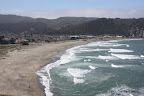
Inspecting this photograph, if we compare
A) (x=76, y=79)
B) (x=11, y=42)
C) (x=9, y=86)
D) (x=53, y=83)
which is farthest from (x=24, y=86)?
(x=11, y=42)

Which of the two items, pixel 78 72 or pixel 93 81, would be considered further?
pixel 78 72

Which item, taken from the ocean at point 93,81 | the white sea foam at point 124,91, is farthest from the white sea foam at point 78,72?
the white sea foam at point 124,91

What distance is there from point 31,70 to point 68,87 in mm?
12600

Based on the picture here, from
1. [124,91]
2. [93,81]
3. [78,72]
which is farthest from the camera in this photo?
[78,72]

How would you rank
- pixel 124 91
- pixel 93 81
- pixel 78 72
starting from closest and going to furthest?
1. pixel 124 91
2. pixel 93 81
3. pixel 78 72

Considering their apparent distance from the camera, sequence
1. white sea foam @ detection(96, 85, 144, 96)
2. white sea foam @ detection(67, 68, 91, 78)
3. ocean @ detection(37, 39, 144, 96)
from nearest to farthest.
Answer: white sea foam @ detection(96, 85, 144, 96) < ocean @ detection(37, 39, 144, 96) < white sea foam @ detection(67, 68, 91, 78)

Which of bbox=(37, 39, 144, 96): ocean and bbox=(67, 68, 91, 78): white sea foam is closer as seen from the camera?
bbox=(37, 39, 144, 96): ocean

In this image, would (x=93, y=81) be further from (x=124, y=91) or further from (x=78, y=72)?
(x=78, y=72)

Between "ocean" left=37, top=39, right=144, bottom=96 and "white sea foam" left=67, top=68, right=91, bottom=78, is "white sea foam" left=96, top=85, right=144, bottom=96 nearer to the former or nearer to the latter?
"ocean" left=37, top=39, right=144, bottom=96

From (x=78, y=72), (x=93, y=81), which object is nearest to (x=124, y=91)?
(x=93, y=81)

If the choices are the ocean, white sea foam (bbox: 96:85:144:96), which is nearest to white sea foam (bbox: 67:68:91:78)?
the ocean

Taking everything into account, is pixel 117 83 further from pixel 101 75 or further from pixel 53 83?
pixel 53 83

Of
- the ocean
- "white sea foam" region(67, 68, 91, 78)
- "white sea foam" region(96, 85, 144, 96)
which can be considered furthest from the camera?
"white sea foam" region(67, 68, 91, 78)

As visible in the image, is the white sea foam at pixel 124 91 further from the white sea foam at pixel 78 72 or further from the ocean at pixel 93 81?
the white sea foam at pixel 78 72
